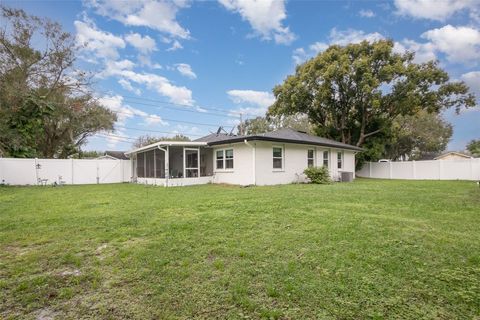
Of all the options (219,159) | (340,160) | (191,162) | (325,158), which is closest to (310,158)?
(325,158)

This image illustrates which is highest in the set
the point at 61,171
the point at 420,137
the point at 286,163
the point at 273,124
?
the point at 273,124

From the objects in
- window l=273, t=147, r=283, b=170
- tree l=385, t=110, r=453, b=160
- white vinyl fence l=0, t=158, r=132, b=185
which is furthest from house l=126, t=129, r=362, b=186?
tree l=385, t=110, r=453, b=160

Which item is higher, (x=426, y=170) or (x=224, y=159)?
(x=224, y=159)

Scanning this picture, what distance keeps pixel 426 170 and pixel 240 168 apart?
1483cm

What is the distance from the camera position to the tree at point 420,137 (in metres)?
31.6

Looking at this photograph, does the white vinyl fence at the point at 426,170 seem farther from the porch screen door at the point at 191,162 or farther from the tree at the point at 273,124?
the tree at the point at 273,124

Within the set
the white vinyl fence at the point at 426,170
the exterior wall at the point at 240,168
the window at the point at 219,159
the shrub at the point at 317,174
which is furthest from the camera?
the white vinyl fence at the point at 426,170

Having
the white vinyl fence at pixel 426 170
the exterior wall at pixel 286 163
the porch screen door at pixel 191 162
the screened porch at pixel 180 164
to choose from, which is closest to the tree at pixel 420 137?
the white vinyl fence at pixel 426 170

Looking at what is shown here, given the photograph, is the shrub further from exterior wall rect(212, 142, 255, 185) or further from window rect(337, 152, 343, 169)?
window rect(337, 152, 343, 169)

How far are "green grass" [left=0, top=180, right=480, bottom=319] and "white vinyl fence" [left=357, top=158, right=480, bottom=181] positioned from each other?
624 inches

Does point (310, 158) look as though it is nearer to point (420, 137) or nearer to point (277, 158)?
point (277, 158)

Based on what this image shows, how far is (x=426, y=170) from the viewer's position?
19.4 meters

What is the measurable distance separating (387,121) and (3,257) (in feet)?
76.4

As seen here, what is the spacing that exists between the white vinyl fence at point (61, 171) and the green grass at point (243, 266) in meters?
12.8
